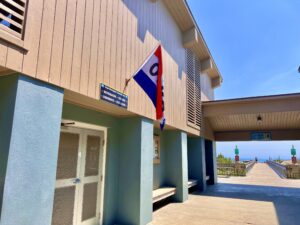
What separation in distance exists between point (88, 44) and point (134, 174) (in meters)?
3.04

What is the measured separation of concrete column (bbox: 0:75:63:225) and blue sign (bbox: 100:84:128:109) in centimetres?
108

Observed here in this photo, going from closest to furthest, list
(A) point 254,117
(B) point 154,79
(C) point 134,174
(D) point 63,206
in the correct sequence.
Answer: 1. (D) point 63,206
2. (C) point 134,174
3. (B) point 154,79
4. (A) point 254,117

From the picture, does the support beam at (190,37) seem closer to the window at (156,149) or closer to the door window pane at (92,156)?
the window at (156,149)

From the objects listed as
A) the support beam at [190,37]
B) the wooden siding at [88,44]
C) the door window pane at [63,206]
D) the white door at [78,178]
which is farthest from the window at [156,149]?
the support beam at [190,37]

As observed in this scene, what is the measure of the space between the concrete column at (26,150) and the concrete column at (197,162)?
8461 millimetres

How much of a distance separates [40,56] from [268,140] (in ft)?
→ 42.4

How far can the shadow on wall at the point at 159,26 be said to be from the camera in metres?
5.63

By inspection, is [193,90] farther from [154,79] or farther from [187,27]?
[154,79]

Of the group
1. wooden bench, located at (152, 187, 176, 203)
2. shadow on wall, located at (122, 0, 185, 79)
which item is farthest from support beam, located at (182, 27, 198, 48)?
wooden bench, located at (152, 187, 176, 203)

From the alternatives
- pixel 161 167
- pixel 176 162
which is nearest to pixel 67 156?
pixel 161 167

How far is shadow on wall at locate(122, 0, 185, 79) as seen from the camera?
5.63 metres

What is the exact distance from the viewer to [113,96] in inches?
167

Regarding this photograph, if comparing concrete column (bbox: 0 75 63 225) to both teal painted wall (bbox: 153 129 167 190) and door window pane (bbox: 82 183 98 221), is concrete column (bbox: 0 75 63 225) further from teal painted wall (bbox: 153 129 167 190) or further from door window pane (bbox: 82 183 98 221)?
teal painted wall (bbox: 153 129 167 190)

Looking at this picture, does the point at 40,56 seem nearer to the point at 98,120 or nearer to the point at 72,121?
the point at 72,121
